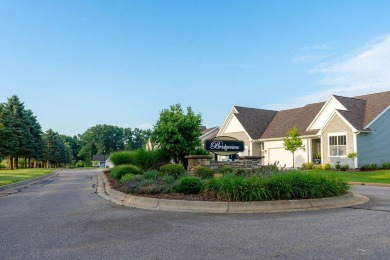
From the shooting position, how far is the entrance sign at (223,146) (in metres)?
16.8

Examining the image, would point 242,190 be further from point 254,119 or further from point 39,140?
point 39,140

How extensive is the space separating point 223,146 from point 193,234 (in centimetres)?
1090

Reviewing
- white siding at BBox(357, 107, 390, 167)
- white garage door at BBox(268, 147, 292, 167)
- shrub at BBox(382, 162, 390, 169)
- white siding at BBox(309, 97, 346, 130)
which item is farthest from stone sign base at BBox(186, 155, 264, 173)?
white garage door at BBox(268, 147, 292, 167)

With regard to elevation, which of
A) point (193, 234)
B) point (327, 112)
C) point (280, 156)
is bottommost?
point (193, 234)

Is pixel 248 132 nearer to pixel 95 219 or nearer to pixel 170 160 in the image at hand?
pixel 170 160

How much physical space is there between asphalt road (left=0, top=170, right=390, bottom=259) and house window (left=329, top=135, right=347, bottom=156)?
21558 mm

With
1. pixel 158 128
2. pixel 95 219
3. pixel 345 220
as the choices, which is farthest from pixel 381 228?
pixel 158 128

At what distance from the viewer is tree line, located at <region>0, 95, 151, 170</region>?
143 feet

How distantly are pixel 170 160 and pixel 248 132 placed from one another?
63.0 feet

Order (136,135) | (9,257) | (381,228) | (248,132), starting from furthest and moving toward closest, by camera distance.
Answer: (136,135), (248,132), (381,228), (9,257)

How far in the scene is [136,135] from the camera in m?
152

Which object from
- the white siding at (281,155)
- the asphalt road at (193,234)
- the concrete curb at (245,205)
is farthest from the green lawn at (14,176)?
the white siding at (281,155)

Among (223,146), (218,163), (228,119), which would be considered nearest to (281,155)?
(228,119)

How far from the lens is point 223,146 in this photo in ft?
56.4
